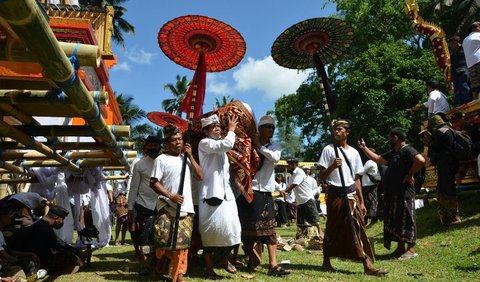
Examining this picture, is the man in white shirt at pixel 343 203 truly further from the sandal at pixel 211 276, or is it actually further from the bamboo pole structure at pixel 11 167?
the bamboo pole structure at pixel 11 167

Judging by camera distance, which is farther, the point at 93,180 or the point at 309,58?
the point at 93,180

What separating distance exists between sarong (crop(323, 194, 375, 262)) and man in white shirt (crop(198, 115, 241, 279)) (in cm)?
132

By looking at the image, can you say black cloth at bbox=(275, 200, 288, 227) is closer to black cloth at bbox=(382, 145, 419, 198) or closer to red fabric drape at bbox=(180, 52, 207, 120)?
black cloth at bbox=(382, 145, 419, 198)

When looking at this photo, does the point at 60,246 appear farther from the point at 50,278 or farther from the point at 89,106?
the point at 89,106

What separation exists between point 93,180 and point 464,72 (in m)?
8.09

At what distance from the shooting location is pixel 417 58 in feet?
76.4

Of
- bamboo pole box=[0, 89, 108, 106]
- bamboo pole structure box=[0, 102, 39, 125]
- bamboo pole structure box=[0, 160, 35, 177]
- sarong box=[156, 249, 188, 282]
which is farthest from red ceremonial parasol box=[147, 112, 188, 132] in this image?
bamboo pole box=[0, 89, 108, 106]

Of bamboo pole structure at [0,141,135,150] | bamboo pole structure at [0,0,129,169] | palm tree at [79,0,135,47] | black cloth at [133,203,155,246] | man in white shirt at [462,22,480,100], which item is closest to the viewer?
bamboo pole structure at [0,0,129,169]

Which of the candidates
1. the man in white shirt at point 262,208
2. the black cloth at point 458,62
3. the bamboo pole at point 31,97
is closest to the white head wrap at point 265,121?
the man in white shirt at point 262,208

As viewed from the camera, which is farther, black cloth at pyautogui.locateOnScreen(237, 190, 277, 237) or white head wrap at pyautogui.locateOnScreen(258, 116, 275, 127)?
white head wrap at pyautogui.locateOnScreen(258, 116, 275, 127)

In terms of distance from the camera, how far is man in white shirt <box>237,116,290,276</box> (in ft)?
17.2

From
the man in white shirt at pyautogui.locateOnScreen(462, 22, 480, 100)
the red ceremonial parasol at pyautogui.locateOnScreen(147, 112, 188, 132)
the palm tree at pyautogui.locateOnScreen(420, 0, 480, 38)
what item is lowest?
the red ceremonial parasol at pyautogui.locateOnScreen(147, 112, 188, 132)

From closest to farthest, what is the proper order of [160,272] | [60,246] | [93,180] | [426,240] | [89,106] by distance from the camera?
[89,106]
[160,272]
[60,246]
[426,240]
[93,180]

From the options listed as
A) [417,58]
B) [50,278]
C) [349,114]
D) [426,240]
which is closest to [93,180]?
[50,278]
